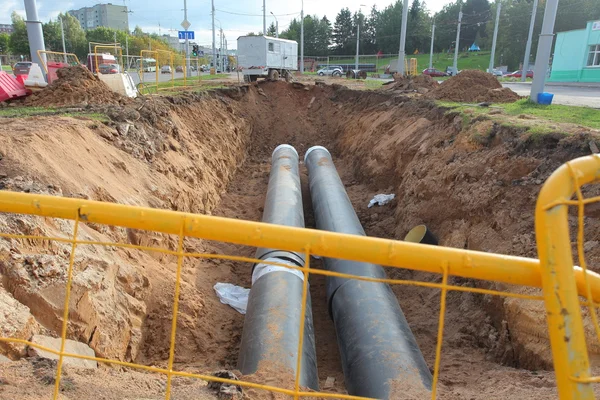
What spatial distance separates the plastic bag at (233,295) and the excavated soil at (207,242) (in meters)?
0.12

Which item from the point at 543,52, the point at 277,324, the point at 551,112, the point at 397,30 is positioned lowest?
the point at 277,324

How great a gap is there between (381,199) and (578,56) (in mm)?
32221

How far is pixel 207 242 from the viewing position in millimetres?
6695

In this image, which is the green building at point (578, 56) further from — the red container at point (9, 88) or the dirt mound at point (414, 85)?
the red container at point (9, 88)

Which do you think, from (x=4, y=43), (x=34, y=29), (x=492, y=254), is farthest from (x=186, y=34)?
(x=4, y=43)

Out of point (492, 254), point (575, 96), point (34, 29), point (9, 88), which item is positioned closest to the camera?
point (492, 254)

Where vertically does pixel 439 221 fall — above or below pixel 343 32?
below

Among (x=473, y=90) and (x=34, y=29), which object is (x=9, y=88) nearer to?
(x=34, y=29)

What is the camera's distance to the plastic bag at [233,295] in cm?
537

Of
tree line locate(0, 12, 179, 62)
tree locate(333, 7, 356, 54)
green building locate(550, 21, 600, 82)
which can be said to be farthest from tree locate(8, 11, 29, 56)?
green building locate(550, 21, 600, 82)

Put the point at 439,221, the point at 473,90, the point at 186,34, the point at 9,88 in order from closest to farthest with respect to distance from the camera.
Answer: the point at 439,221, the point at 9,88, the point at 473,90, the point at 186,34

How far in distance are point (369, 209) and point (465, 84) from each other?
6202 mm

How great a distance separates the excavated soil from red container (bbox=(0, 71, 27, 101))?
3361 millimetres

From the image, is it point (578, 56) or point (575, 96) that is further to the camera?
point (578, 56)
